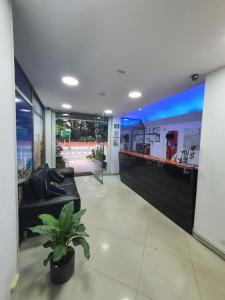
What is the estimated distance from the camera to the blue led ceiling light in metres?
3.90

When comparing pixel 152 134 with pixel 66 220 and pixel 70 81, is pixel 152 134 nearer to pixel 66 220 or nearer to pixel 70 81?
pixel 70 81

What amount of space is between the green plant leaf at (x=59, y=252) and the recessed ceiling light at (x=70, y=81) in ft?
7.77

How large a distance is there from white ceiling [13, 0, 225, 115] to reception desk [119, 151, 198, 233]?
5.17 feet

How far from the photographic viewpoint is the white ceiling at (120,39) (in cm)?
115

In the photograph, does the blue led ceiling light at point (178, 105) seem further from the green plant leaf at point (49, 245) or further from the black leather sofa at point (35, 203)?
the green plant leaf at point (49, 245)

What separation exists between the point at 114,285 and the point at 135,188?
2.87 meters

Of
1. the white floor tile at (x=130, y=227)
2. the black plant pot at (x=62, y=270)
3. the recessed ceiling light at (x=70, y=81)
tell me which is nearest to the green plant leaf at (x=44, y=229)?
the black plant pot at (x=62, y=270)

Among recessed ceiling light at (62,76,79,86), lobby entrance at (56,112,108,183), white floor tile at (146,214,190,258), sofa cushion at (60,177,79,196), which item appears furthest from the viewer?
lobby entrance at (56,112,108,183)

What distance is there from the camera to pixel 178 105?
197 inches

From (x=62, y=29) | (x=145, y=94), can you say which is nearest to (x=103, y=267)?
(x=62, y=29)

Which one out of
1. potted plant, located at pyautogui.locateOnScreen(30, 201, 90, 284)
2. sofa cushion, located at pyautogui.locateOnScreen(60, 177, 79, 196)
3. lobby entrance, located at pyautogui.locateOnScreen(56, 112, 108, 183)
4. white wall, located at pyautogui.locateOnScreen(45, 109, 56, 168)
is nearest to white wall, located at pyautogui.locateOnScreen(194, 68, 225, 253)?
potted plant, located at pyautogui.locateOnScreen(30, 201, 90, 284)

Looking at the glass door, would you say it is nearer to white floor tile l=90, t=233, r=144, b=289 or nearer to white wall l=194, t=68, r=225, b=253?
white floor tile l=90, t=233, r=144, b=289

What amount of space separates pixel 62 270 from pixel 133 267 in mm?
827

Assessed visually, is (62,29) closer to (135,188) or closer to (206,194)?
(206,194)
